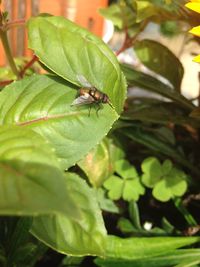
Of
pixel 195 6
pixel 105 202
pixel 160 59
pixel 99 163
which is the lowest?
pixel 105 202

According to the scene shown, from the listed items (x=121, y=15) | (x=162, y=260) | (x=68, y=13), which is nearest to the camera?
(x=162, y=260)

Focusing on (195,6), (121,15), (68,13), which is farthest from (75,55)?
(68,13)

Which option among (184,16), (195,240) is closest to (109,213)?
(195,240)

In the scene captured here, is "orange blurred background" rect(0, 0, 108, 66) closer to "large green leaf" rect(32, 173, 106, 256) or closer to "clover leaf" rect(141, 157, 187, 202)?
"clover leaf" rect(141, 157, 187, 202)

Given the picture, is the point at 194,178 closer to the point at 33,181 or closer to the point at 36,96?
the point at 36,96

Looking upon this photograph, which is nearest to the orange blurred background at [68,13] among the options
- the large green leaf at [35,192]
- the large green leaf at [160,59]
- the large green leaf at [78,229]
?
the large green leaf at [160,59]

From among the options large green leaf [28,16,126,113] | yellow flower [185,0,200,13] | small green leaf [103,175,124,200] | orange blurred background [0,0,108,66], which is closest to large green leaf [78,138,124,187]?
small green leaf [103,175,124,200]

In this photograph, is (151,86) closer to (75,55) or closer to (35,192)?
(75,55)
